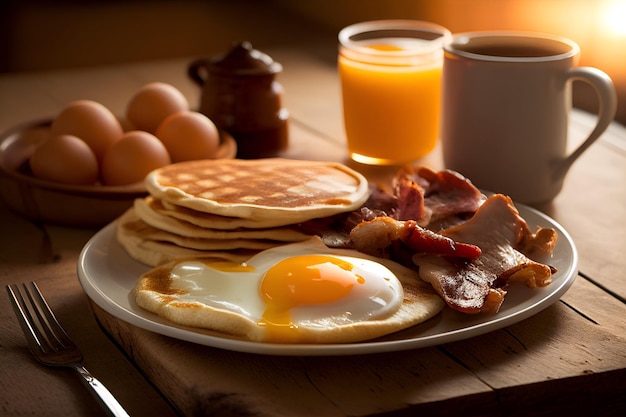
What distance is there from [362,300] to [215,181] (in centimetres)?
44

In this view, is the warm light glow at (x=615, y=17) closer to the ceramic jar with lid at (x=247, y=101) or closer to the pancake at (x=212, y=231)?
the ceramic jar with lid at (x=247, y=101)

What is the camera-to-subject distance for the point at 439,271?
3.67 ft

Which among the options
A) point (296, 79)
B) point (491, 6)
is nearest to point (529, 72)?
point (296, 79)

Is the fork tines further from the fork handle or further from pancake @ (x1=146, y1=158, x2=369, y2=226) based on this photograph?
pancake @ (x1=146, y1=158, x2=369, y2=226)

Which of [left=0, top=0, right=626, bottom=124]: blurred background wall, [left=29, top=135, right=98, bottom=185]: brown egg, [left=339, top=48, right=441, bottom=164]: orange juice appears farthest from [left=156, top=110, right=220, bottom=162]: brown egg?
[left=0, top=0, right=626, bottom=124]: blurred background wall

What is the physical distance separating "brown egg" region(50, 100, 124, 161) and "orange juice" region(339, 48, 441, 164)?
0.51 meters

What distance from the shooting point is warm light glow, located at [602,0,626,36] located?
238 cm

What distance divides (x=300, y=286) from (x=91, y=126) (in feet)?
2.63

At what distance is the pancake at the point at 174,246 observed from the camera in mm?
1228

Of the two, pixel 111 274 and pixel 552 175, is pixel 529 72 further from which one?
pixel 111 274

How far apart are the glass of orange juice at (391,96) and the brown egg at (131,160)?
451mm

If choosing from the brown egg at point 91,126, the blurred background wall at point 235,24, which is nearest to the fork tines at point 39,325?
the brown egg at point 91,126

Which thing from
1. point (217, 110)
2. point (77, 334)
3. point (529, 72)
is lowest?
point (77, 334)

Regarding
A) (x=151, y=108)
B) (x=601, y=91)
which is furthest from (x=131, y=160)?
(x=601, y=91)
